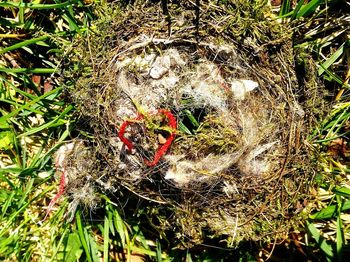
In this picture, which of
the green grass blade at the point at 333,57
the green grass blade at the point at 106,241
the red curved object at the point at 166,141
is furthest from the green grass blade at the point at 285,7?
the green grass blade at the point at 106,241

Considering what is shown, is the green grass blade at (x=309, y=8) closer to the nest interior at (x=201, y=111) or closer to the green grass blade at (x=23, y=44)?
the nest interior at (x=201, y=111)

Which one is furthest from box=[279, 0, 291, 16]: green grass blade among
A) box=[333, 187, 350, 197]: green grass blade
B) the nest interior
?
box=[333, 187, 350, 197]: green grass blade

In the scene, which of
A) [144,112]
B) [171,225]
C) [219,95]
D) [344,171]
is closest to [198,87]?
[219,95]

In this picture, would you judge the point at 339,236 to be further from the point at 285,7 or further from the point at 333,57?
the point at 285,7

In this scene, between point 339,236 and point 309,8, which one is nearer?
point 309,8

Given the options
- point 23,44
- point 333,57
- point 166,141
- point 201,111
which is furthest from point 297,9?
point 23,44

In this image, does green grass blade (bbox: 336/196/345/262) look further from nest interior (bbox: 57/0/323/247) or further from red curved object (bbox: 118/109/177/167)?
red curved object (bbox: 118/109/177/167)

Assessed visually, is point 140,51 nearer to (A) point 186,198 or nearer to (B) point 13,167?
(A) point 186,198

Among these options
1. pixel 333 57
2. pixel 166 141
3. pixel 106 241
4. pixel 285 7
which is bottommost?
pixel 106 241

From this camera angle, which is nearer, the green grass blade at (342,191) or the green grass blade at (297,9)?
the green grass blade at (297,9)
